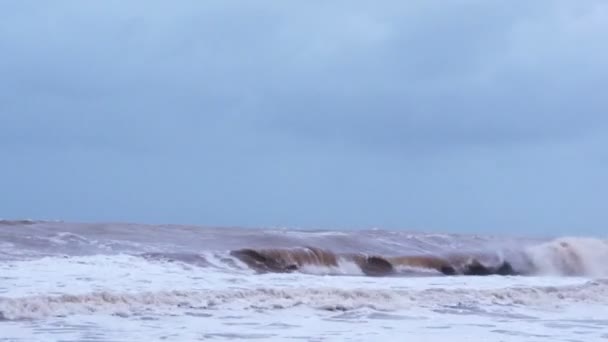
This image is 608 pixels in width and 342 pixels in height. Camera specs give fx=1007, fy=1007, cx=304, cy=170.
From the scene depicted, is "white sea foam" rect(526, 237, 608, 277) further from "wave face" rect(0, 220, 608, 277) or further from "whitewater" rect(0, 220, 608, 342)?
"whitewater" rect(0, 220, 608, 342)

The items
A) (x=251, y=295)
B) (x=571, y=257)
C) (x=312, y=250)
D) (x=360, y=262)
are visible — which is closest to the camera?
(x=251, y=295)

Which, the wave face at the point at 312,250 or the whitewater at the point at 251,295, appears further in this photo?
the wave face at the point at 312,250

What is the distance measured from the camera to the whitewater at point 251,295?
8.62m

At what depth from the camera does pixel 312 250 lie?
17.4 metres

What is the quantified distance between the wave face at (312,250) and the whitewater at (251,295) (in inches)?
2.0

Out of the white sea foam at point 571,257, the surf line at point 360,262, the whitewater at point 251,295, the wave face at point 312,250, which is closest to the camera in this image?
the whitewater at point 251,295

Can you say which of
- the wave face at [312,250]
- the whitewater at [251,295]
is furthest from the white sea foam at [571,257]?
the whitewater at [251,295]

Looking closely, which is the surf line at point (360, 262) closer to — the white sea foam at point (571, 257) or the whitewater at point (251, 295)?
the whitewater at point (251, 295)

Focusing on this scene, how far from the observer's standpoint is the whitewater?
8617 millimetres

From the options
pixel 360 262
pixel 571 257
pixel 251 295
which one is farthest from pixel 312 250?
pixel 251 295

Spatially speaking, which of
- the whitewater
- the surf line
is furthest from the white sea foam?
the whitewater

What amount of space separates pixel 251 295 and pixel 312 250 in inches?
271

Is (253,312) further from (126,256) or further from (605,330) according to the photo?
(126,256)

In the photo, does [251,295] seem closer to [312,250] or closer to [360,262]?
[312,250]
